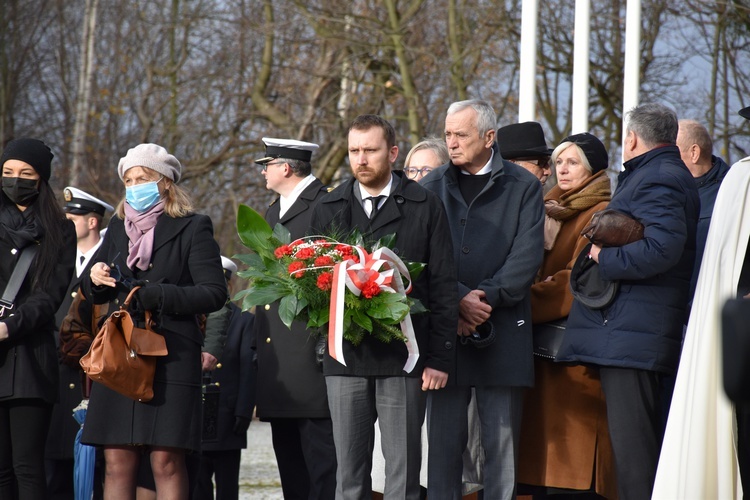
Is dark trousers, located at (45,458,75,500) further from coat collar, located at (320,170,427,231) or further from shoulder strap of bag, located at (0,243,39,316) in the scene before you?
coat collar, located at (320,170,427,231)

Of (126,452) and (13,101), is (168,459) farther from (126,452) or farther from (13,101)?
(13,101)

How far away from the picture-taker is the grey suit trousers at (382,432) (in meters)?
4.97

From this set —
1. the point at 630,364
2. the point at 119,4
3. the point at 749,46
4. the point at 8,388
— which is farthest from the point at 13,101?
the point at 630,364

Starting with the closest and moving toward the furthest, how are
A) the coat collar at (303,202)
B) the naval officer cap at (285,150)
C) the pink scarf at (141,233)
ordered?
the pink scarf at (141,233) < the coat collar at (303,202) < the naval officer cap at (285,150)

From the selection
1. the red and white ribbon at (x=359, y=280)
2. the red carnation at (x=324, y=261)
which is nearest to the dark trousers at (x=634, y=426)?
the red and white ribbon at (x=359, y=280)

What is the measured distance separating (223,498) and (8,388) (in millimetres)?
2405

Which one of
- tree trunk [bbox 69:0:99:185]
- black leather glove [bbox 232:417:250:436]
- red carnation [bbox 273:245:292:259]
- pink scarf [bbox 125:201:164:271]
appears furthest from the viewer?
tree trunk [bbox 69:0:99:185]

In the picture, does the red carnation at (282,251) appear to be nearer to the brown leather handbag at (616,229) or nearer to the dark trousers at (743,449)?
the brown leather handbag at (616,229)

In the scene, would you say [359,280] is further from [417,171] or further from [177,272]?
[417,171]

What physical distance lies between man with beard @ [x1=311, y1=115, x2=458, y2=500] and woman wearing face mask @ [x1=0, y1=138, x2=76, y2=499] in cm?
157

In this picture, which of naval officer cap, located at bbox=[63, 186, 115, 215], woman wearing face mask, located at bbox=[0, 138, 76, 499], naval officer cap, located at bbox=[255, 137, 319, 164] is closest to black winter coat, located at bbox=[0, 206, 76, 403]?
woman wearing face mask, located at bbox=[0, 138, 76, 499]

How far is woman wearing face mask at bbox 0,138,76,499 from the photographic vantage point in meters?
5.50

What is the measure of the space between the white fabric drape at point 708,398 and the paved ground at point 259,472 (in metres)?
4.95

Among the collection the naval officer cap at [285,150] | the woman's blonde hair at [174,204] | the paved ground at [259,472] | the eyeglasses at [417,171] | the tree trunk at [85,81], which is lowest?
the paved ground at [259,472]
